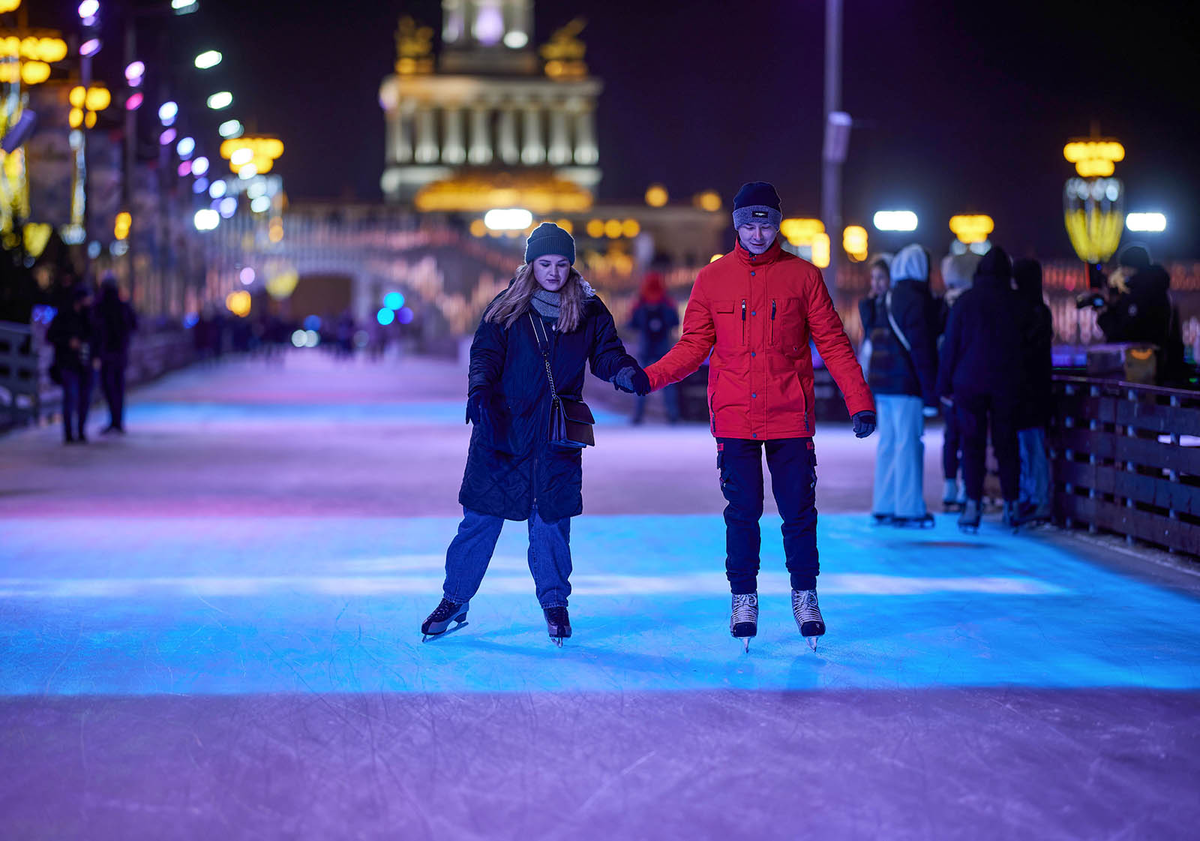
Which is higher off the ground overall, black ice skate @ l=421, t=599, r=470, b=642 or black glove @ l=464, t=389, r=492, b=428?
black glove @ l=464, t=389, r=492, b=428

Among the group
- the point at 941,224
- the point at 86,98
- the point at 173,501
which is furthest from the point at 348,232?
the point at 173,501

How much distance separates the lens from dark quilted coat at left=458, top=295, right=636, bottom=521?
22.7 feet

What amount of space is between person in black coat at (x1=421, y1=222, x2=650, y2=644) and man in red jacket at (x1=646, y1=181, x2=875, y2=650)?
14.0 inches

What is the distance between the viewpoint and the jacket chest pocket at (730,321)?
6.93 m

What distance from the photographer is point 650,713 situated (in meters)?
5.76

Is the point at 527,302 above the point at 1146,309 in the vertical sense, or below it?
below

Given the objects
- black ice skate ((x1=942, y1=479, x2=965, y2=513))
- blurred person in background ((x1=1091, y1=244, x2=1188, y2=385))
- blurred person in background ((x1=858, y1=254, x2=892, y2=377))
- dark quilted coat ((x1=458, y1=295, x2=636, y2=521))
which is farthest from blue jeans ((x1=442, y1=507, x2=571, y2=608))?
blurred person in background ((x1=1091, y1=244, x2=1188, y2=385))

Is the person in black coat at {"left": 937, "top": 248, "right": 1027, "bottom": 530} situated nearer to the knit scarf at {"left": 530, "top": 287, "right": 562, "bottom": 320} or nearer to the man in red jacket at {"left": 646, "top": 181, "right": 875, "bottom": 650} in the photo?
the man in red jacket at {"left": 646, "top": 181, "right": 875, "bottom": 650}

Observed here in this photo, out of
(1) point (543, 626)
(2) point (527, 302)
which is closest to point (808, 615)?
(1) point (543, 626)

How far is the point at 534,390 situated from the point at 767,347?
0.98m

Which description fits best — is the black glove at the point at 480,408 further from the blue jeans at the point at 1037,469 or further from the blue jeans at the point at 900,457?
the blue jeans at the point at 1037,469

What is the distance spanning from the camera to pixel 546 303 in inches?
278

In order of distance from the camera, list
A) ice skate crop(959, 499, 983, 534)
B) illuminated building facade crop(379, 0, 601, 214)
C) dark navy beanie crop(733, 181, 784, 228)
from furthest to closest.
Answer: illuminated building facade crop(379, 0, 601, 214)
ice skate crop(959, 499, 983, 534)
dark navy beanie crop(733, 181, 784, 228)

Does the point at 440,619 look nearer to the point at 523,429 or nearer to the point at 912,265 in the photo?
the point at 523,429
